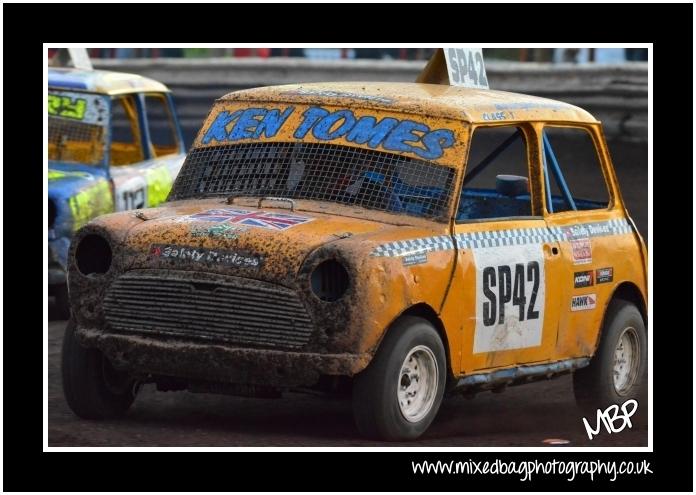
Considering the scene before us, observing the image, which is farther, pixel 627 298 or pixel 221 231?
pixel 627 298

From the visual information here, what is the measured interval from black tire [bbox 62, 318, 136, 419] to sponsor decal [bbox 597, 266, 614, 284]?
268 cm

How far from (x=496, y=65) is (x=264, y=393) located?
1167cm

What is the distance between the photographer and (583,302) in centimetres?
895

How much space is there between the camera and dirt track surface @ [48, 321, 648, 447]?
25.1 ft

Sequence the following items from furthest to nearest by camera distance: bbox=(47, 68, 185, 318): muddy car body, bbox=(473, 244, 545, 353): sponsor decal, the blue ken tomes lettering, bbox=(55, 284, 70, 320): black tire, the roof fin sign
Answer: bbox=(47, 68, 185, 318): muddy car body < bbox=(55, 284, 70, 320): black tire < the roof fin sign < the blue ken tomes lettering < bbox=(473, 244, 545, 353): sponsor decal

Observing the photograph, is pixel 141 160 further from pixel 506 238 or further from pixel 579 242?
pixel 506 238

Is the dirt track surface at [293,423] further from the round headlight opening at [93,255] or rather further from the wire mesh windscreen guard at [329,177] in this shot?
the wire mesh windscreen guard at [329,177]

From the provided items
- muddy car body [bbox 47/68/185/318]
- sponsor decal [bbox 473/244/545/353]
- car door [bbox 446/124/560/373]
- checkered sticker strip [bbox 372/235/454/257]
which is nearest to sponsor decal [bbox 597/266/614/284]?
car door [bbox 446/124/560/373]

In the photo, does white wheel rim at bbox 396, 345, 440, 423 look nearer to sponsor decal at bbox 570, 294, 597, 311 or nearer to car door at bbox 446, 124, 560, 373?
car door at bbox 446, 124, 560, 373

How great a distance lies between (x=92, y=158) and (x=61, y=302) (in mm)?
1369

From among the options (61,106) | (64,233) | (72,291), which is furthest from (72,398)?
(61,106)

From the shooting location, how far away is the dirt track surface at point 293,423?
764 cm

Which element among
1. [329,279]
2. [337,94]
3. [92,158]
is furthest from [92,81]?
[329,279]

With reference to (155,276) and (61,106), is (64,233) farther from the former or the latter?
(155,276)
